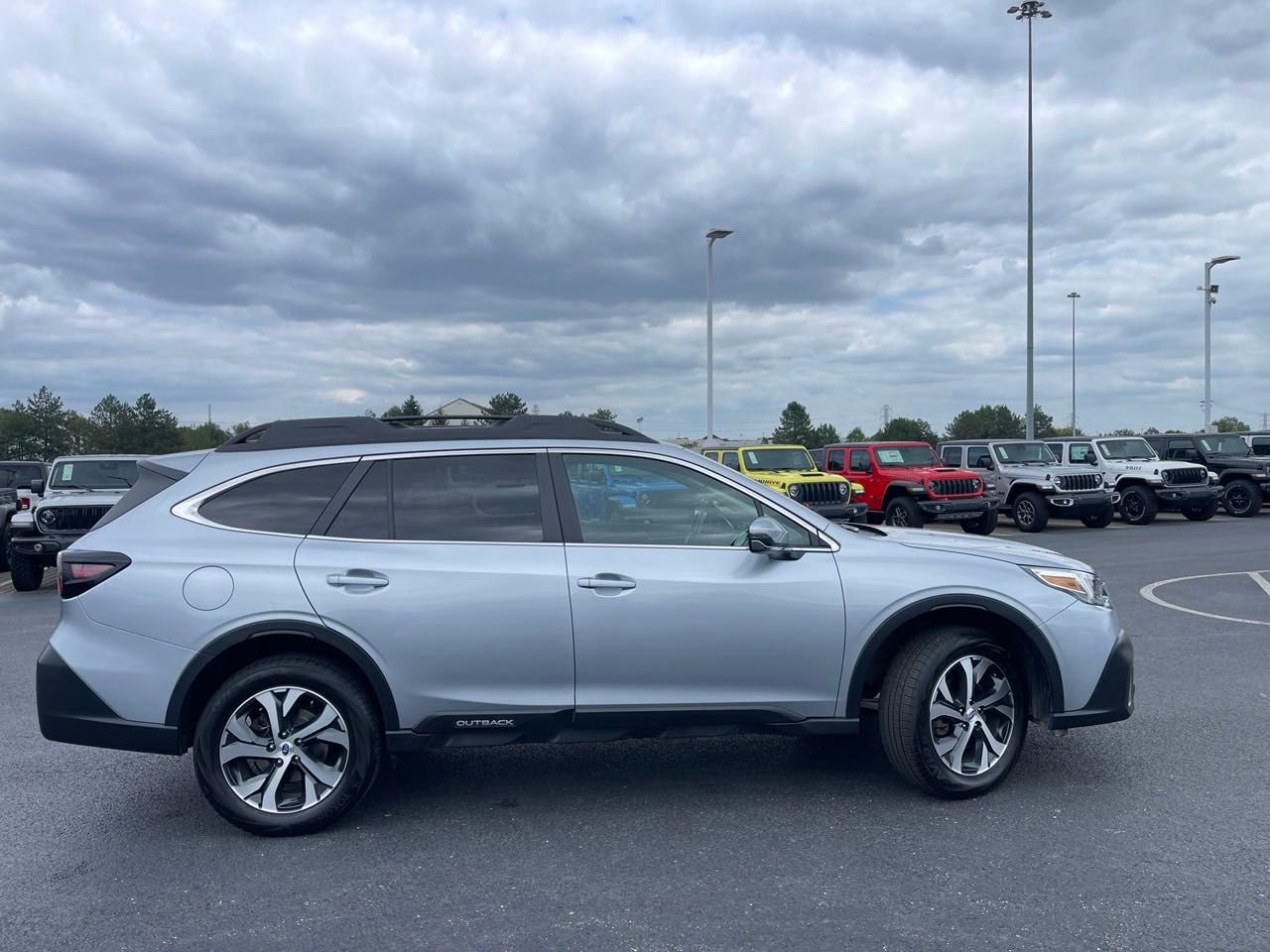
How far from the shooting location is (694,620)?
14.9 ft

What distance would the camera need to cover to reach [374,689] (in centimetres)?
454

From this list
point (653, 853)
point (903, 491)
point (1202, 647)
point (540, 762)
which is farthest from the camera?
point (903, 491)

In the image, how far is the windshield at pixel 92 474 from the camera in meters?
14.4

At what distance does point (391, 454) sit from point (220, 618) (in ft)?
3.35

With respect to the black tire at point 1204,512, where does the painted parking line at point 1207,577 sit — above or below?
below

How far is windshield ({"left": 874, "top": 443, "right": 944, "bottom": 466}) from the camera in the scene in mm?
20156

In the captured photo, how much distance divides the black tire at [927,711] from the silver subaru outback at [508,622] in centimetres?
1

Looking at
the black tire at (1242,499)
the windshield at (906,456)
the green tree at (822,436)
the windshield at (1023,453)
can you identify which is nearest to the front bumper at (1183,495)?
the windshield at (1023,453)

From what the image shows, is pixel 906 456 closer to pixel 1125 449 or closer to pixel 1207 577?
pixel 1125 449

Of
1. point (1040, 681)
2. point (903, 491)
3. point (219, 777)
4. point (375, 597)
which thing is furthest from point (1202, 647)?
point (903, 491)

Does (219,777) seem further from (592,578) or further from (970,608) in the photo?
(970,608)

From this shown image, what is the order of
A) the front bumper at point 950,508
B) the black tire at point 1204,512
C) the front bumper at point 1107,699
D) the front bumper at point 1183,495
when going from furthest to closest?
the black tire at point 1204,512 → the front bumper at point 1183,495 → the front bumper at point 950,508 → the front bumper at point 1107,699

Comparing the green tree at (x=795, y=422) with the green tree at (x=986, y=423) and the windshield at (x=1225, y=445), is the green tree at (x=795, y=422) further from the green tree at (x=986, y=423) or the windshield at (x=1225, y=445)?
the windshield at (x=1225, y=445)

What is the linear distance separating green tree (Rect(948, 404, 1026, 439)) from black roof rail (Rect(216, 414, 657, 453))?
96.7 metres
